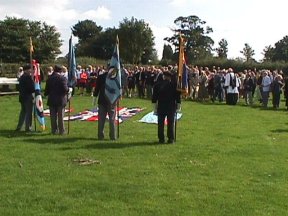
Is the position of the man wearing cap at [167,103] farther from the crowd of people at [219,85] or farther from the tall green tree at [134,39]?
the tall green tree at [134,39]

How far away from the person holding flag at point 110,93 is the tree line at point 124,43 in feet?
132

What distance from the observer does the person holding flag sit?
593 inches

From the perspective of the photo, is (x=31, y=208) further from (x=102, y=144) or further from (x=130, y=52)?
(x=130, y=52)

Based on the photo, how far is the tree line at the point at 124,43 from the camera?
76.2 m

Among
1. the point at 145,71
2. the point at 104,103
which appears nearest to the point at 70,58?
the point at 104,103

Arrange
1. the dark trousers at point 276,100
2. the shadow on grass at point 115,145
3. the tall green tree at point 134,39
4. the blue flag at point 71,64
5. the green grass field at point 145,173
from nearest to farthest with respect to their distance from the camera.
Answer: the green grass field at point 145,173 < the shadow on grass at point 115,145 < the blue flag at point 71,64 < the dark trousers at point 276,100 < the tall green tree at point 134,39

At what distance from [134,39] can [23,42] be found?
18.5 m

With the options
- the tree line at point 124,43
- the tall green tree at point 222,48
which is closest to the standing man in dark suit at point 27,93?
the tree line at point 124,43

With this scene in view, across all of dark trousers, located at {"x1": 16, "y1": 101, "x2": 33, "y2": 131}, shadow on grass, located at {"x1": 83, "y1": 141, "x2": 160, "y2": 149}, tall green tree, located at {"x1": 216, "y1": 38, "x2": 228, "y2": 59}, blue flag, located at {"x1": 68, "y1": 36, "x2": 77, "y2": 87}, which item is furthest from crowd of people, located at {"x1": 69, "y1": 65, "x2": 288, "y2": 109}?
tall green tree, located at {"x1": 216, "y1": 38, "x2": 228, "y2": 59}

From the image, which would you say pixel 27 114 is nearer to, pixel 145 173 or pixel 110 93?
pixel 110 93

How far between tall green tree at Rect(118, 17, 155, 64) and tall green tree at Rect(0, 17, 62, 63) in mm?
11290

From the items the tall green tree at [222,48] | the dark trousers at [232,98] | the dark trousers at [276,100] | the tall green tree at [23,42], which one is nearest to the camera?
the dark trousers at [276,100]

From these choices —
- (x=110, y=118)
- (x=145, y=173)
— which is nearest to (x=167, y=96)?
(x=110, y=118)

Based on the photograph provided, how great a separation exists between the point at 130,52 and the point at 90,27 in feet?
155
